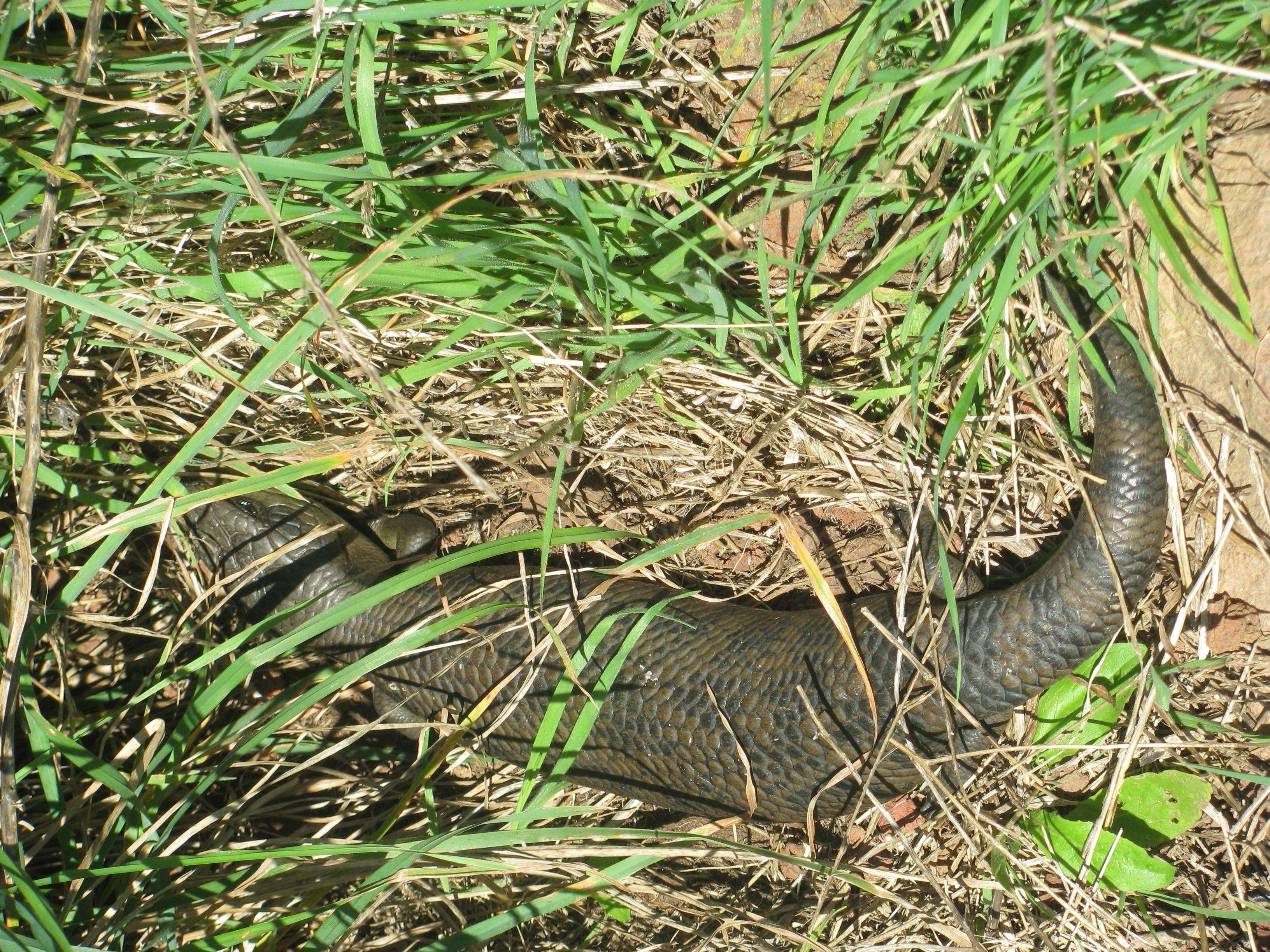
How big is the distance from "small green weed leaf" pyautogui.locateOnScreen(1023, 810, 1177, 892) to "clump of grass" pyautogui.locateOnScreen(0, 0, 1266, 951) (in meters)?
0.06

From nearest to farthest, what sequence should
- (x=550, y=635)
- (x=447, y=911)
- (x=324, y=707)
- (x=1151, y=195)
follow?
(x=1151, y=195) < (x=550, y=635) < (x=447, y=911) < (x=324, y=707)

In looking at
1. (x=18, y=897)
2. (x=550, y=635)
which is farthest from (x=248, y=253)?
(x=18, y=897)

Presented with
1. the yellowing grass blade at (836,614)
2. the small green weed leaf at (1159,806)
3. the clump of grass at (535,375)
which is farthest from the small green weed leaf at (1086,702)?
the yellowing grass blade at (836,614)

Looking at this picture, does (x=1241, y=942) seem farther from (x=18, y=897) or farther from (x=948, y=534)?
(x=18, y=897)

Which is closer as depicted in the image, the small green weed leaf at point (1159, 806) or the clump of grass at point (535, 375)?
the clump of grass at point (535, 375)

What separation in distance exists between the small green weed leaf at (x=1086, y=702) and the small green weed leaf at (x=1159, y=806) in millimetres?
195

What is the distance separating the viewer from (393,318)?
9.25ft

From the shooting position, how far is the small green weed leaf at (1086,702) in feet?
8.84

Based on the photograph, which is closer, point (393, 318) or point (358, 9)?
point (358, 9)

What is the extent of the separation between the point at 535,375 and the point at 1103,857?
257 centimetres

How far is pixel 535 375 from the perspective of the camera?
3.05 meters

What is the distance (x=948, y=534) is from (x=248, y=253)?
2.71 metres

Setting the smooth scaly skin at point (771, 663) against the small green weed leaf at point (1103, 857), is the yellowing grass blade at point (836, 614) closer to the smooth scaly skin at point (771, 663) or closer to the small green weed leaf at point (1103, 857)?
the smooth scaly skin at point (771, 663)

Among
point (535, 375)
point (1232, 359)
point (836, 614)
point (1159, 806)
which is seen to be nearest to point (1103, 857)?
point (1159, 806)
